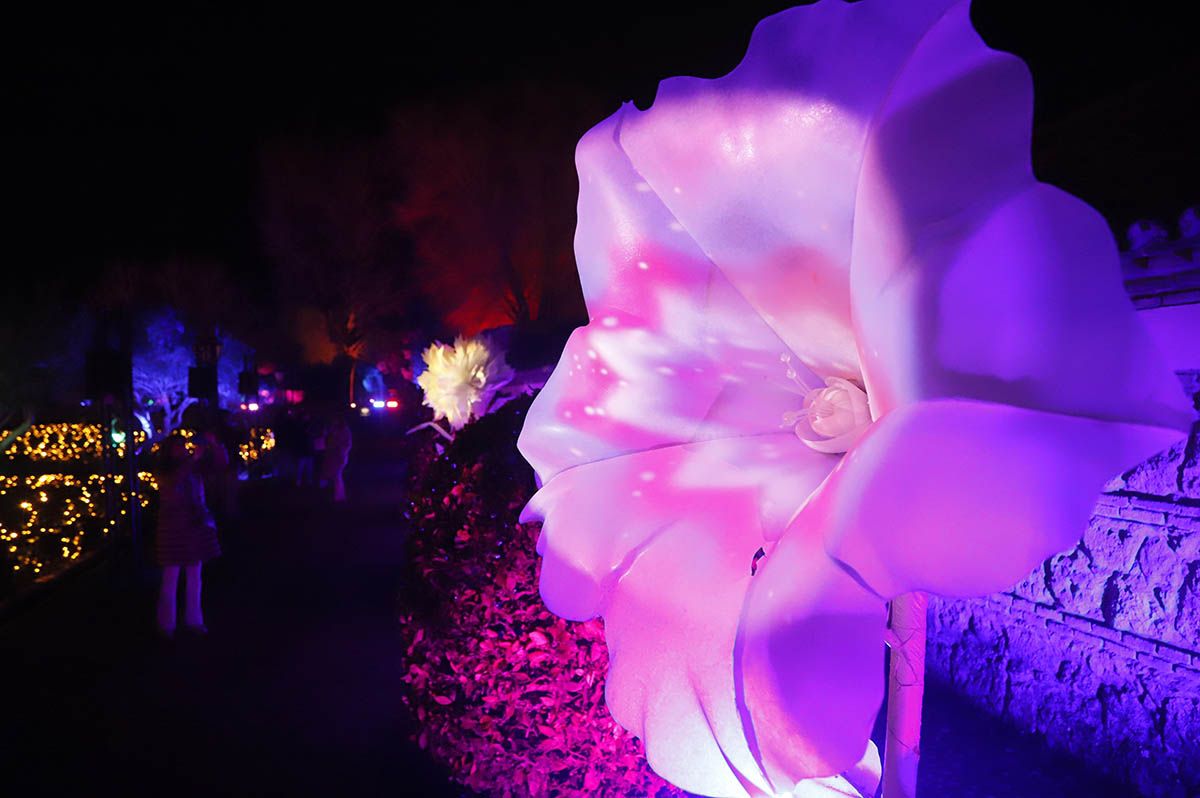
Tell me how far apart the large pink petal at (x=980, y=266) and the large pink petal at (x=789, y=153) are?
45 mm

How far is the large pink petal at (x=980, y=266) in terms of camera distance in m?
0.47

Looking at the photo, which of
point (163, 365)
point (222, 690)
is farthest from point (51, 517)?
point (163, 365)

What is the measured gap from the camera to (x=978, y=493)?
0.46 metres

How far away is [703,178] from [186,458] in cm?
720

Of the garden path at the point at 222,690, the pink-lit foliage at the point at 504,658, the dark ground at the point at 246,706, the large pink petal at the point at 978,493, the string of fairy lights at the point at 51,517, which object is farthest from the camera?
the string of fairy lights at the point at 51,517

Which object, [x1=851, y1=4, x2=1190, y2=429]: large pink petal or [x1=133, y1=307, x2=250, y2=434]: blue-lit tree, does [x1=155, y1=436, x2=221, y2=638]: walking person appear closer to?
[x1=851, y1=4, x2=1190, y2=429]: large pink petal

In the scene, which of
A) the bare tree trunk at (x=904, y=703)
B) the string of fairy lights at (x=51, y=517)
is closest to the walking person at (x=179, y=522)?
the string of fairy lights at (x=51, y=517)

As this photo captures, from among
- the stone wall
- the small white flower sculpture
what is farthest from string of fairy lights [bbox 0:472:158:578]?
the stone wall

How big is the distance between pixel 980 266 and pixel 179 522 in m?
7.73

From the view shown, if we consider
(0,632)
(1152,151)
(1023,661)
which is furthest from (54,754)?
(1152,151)

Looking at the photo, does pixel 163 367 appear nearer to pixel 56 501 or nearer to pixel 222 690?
pixel 56 501

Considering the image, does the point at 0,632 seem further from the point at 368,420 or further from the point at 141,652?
the point at 368,420

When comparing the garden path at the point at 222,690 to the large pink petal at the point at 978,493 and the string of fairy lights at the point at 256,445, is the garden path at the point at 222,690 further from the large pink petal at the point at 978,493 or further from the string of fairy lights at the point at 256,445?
the string of fairy lights at the point at 256,445

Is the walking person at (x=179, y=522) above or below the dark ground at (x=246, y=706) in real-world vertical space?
above
